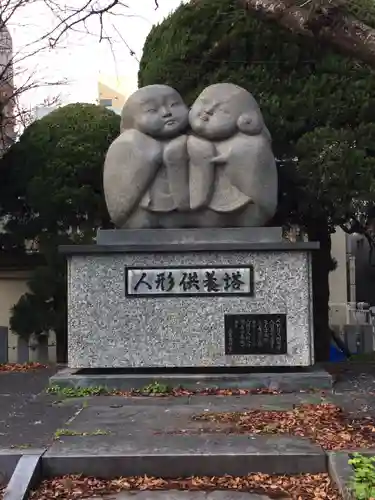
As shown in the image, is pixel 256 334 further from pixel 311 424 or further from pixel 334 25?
pixel 334 25

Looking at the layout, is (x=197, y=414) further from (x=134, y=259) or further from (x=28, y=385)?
(x=28, y=385)

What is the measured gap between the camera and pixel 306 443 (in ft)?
13.0

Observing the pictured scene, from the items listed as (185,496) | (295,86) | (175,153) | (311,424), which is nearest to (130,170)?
(175,153)

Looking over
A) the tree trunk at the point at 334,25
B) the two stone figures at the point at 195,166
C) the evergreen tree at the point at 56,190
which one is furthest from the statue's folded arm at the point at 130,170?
the evergreen tree at the point at 56,190

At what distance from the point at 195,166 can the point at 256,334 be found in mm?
1610

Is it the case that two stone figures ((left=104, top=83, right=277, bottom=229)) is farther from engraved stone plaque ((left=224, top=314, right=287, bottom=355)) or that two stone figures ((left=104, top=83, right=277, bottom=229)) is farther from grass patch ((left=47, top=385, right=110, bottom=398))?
grass patch ((left=47, top=385, right=110, bottom=398))

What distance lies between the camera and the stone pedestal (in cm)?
591

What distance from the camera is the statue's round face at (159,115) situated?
20.8 ft

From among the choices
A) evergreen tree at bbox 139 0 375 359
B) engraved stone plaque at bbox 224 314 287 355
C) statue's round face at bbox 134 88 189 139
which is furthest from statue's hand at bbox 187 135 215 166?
evergreen tree at bbox 139 0 375 359

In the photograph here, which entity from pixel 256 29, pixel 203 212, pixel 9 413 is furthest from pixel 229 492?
pixel 256 29

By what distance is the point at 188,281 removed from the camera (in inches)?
234

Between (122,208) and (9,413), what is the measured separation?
6.99ft

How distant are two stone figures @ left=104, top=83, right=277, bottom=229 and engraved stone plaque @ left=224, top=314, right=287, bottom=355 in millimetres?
911

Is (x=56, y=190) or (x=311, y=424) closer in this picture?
(x=311, y=424)
